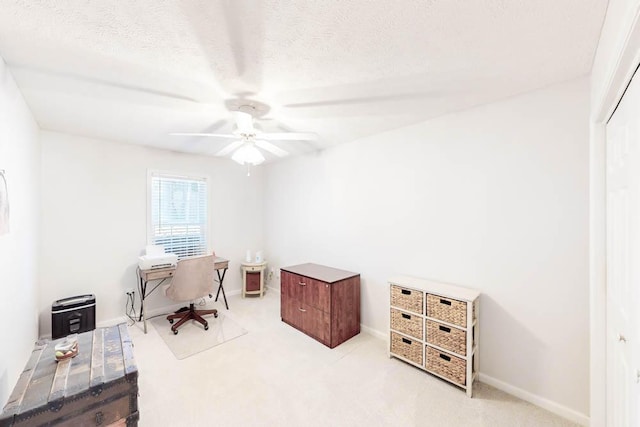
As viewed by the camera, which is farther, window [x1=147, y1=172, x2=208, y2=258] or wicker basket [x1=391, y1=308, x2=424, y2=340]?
window [x1=147, y1=172, x2=208, y2=258]

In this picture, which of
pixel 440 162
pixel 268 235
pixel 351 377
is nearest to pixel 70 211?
pixel 268 235

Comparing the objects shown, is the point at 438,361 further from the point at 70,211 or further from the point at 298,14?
the point at 70,211

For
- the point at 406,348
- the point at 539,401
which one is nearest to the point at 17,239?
the point at 406,348

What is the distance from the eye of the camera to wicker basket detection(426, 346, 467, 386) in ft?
6.75

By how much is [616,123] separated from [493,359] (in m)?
1.87

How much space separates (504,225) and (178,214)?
4053 mm

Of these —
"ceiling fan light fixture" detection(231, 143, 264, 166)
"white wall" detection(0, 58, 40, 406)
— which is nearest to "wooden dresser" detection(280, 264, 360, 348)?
"ceiling fan light fixture" detection(231, 143, 264, 166)

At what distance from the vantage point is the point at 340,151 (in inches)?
134

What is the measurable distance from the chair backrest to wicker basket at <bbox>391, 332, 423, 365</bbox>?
2.25 m

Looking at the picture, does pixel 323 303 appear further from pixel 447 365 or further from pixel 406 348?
pixel 447 365

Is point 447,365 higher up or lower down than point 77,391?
lower down

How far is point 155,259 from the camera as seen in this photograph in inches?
128

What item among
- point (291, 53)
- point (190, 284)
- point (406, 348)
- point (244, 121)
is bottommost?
point (406, 348)

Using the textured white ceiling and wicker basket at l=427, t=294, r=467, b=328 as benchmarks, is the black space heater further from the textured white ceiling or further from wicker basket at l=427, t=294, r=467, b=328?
wicker basket at l=427, t=294, r=467, b=328
